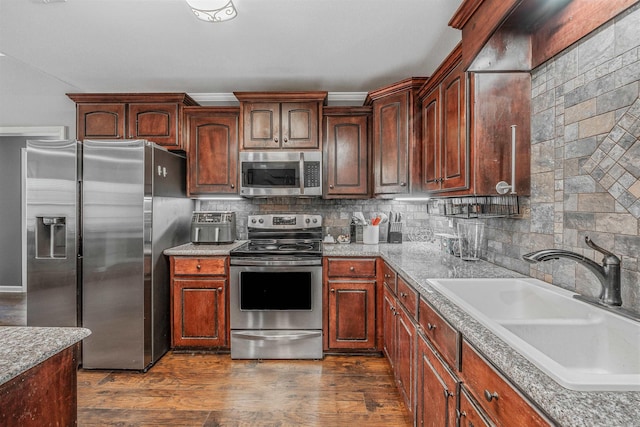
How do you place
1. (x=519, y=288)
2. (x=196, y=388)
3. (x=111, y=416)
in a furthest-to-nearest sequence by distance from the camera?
(x=196, y=388), (x=111, y=416), (x=519, y=288)

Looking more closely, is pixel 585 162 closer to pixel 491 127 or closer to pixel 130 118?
Answer: pixel 491 127

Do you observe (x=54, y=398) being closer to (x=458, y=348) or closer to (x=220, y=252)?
(x=458, y=348)

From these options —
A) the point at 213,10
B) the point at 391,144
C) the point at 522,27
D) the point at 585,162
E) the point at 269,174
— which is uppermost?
the point at 213,10

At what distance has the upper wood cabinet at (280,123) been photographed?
301cm

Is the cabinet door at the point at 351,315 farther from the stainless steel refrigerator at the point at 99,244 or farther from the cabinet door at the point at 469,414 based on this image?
the cabinet door at the point at 469,414

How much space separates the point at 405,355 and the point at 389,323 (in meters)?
0.48

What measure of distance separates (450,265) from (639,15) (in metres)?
1.37

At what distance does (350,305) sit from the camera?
2.71 m

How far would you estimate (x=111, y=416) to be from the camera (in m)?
1.97

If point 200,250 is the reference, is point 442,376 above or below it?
below

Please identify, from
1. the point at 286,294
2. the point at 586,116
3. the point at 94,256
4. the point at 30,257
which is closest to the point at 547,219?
the point at 586,116

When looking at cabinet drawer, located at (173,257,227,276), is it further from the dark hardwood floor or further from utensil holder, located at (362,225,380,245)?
utensil holder, located at (362,225,380,245)

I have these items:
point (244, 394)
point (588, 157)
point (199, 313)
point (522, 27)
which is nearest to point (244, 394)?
point (244, 394)

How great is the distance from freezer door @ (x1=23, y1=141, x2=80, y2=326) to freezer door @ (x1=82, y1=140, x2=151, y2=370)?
0.09 m
